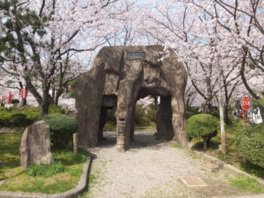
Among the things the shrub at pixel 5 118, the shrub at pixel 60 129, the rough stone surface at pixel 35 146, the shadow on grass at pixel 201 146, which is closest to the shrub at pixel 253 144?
the shadow on grass at pixel 201 146

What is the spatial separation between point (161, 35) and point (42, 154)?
46.2 ft

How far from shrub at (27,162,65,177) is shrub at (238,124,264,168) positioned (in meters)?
5.65

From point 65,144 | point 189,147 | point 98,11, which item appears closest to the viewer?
point 65,144

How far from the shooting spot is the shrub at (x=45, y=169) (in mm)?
9633

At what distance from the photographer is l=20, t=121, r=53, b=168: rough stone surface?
10.3 metres

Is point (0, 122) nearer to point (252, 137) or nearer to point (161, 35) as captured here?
point (161, 35)

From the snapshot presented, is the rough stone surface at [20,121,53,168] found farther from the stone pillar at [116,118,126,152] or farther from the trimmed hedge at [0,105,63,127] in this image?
the trimmed hedge at [0,105,63,127]

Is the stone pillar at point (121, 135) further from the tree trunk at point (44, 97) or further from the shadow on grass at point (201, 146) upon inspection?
the tree trunk at point (44, 97)

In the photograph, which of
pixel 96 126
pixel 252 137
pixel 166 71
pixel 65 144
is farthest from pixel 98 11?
pixel 252 137

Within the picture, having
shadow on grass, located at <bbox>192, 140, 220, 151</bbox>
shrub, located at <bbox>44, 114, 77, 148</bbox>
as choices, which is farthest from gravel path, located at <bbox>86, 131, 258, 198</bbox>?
shrub, located at <bbox>44, 114, 77, 148</bbox>

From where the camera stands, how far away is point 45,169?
987 cm

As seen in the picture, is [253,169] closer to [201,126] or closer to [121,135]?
[201,126]

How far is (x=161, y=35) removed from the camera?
2228cm

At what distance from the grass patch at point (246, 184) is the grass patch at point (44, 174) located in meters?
4.57
